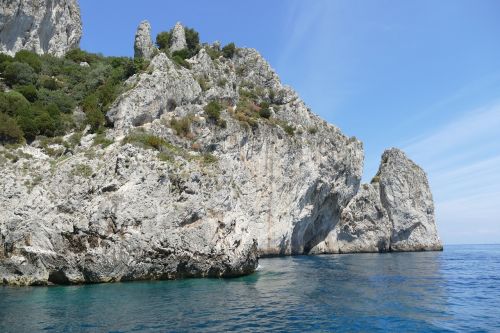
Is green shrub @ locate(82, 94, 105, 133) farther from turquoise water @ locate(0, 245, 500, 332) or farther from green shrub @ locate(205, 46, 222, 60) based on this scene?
green shrub @ locate(205, 46, 222, 60)

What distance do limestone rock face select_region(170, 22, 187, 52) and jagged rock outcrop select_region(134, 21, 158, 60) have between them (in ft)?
21.9

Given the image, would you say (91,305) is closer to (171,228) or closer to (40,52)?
(171,228)

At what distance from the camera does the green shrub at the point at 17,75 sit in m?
46.2

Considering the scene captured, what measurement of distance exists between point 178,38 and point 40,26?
72.0 feet

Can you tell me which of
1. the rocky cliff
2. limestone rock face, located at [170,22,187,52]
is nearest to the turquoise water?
the rocky cliff

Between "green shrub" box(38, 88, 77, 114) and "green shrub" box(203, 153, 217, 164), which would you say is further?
"green shrub" box(38, 88, 77, 114)

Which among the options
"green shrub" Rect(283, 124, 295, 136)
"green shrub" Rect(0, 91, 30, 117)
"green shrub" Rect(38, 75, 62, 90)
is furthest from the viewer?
"green shrub" Rect(283, 124, 295, 136)

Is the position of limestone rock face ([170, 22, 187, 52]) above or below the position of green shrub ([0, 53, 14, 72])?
above

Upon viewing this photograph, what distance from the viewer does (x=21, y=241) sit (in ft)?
86.0

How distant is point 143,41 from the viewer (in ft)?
171

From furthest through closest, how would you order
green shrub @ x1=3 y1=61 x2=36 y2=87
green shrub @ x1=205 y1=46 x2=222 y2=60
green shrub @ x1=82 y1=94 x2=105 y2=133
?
green shrub @ x1=205 y1=46 x2=222 y2=60 < green shrub @ x1=3 y1=61 x2=36 y2=87 < green shrub @ x1=82 y1=94 x2=105 y2=133

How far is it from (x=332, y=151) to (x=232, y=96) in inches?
741

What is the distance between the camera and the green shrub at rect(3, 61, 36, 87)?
46188 mm

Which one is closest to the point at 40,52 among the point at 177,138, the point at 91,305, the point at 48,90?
the point at 48,90
